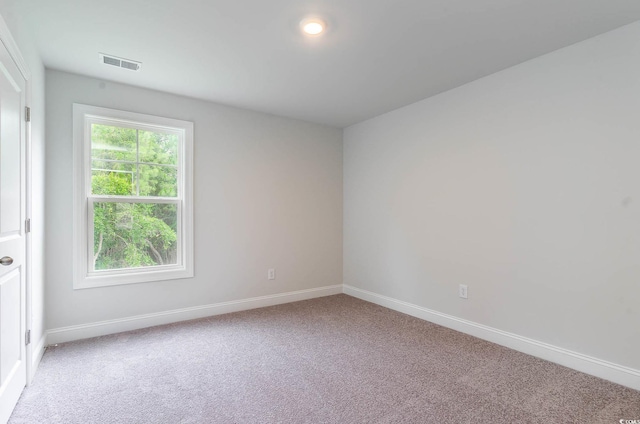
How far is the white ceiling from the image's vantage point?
2037 mm

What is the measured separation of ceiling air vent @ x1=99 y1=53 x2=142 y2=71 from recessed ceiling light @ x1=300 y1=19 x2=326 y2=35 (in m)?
1.50

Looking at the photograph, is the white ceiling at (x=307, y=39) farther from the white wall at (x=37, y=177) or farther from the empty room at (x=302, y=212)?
the white wall at (x=37, y=177)

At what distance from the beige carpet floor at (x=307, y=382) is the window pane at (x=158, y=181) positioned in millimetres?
1388

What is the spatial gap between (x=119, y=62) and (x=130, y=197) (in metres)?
1.25

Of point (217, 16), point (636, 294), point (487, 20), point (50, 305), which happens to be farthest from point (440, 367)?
point (50, 305)

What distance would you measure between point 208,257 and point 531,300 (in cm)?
315

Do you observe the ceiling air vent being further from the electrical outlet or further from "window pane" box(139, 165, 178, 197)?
the electrical outlet

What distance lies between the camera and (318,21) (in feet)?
7.13

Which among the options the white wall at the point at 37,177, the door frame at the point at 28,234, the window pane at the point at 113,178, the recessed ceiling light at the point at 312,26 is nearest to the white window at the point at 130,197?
the window pane at the point at 113,178

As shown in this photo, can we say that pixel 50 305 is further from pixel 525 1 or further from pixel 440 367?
pixel 525 1

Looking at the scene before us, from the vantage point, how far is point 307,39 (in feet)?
7.86

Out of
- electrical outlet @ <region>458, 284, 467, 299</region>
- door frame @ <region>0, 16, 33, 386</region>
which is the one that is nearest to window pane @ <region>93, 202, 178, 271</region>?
door frame @ <region>0, 16, 33, 386</region>

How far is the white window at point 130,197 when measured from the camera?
301 cm

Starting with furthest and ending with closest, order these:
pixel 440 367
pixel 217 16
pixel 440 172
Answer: pixel 440 172, pixel 440 367, pixel 217 16
